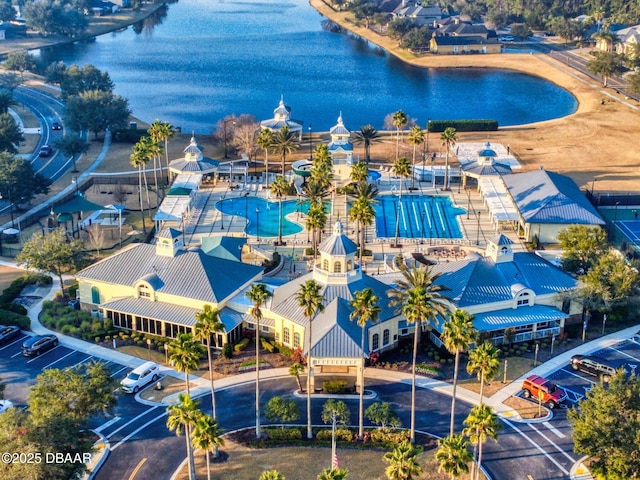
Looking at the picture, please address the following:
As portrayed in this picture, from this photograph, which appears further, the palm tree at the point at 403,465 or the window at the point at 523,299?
the window at the point at 523,299

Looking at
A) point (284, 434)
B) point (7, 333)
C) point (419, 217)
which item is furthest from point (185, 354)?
point (419, 217)

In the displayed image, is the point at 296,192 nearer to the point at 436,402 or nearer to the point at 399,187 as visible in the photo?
the point at 399,187

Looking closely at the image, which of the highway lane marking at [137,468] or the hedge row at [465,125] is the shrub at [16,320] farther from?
the hedge row at [465,125]

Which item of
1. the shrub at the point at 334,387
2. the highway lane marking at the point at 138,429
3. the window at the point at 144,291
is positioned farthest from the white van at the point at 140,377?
the shrub at the point at 334,387

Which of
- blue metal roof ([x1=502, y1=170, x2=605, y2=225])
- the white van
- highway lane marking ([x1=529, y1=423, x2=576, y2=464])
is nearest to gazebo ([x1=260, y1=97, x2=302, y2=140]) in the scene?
blue metal roof ([x1=502, y1=170, x2=605, y2=225])

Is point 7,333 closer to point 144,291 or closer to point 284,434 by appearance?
point 144,291

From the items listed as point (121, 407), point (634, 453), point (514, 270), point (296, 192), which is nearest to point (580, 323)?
point (514, 270)
